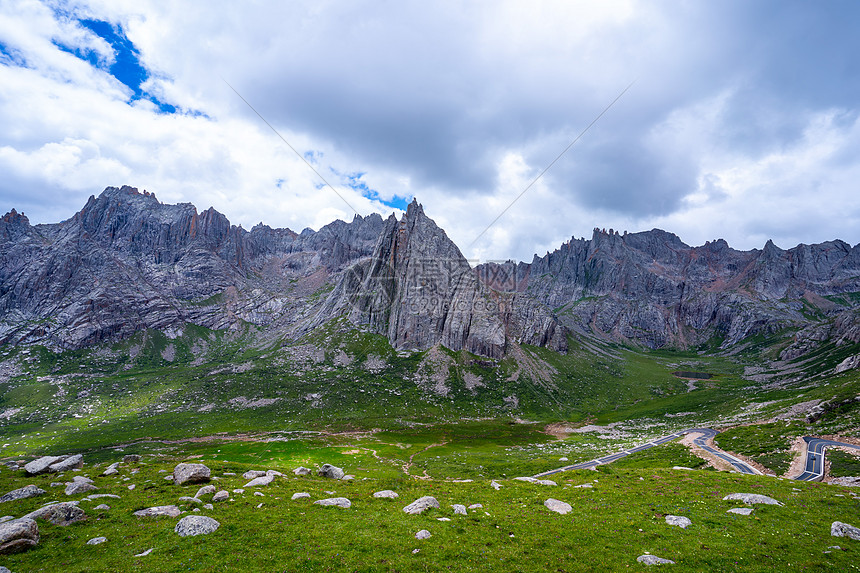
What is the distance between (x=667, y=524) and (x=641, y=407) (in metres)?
186

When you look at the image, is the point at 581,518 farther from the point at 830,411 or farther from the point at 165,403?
the point at 165,403

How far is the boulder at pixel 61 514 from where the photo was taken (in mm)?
25594

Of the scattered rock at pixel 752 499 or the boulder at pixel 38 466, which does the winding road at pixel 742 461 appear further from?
the boulder at pixel 38 466

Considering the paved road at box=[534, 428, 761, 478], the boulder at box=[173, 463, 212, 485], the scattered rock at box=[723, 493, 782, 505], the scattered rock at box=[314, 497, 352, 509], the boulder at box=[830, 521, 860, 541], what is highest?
the boulder at box=[830, 521, 860, 541]

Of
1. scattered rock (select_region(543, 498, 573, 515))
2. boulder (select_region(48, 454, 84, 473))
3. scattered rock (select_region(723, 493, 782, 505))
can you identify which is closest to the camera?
scattered rock (select_region(723, 493, 782, 505))

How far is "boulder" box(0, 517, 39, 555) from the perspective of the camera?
20.9 meters

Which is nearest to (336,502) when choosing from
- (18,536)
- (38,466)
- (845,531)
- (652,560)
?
(18,536)

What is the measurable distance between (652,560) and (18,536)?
40.3 meters

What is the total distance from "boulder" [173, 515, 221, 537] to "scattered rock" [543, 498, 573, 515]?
29699 mm

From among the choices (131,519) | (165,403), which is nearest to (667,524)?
(131,519)

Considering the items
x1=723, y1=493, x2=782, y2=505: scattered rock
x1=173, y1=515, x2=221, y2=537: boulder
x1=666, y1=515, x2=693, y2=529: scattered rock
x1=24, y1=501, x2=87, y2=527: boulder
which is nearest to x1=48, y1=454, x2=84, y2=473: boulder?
x1=24, y1=501, x2=87, y2=527: boulder

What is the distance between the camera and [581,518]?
98.8ft

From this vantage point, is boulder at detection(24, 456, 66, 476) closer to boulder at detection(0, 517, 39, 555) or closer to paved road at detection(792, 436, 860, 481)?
boulder at detection(0, 517, 39, 555)

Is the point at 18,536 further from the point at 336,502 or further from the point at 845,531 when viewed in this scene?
the point at 845,531
